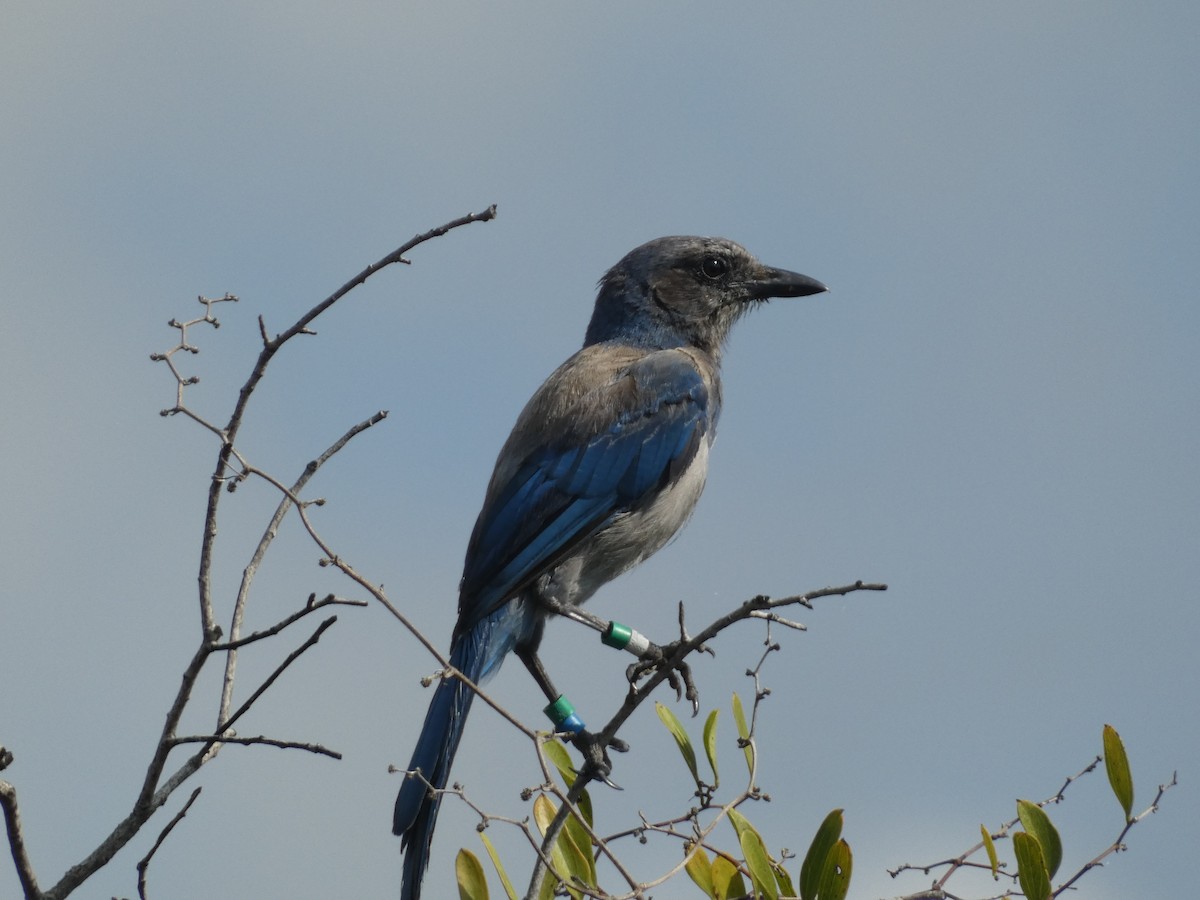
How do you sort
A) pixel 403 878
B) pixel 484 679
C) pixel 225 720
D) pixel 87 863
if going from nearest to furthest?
pixel 87 863 < pixel 225 720 < pixel 403 878 < pixel 484 679

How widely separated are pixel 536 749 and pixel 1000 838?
148cm

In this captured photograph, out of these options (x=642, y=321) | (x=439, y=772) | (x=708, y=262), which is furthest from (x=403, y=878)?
(x=708, y=262)

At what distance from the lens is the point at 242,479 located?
4504 millimetres

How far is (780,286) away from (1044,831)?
4462 millimetres

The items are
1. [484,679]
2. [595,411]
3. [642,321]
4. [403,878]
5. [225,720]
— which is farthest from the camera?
[642,321]

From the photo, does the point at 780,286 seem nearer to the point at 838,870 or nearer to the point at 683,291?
the point at 683,291

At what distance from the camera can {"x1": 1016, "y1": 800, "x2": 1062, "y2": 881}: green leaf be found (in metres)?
4.15

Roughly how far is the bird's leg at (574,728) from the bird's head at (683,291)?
207 cm

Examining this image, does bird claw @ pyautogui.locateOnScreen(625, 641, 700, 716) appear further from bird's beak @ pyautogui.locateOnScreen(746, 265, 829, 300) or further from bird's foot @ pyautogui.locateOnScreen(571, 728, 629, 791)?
bird's beak @ pyautogui.locateOnScreen(746, 265, 829, 300)

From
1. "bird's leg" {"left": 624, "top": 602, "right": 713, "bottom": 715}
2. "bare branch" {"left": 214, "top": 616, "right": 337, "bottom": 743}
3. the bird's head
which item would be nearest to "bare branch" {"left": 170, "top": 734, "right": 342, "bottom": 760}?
"bare branch" {"left": 214, "top": 616, "right": 337, "bottom": 743}

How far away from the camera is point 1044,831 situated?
164 inches

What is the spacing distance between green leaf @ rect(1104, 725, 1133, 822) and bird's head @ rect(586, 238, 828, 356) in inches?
146

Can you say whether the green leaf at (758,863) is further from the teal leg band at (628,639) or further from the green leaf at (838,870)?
the teal leg band at (628,639)

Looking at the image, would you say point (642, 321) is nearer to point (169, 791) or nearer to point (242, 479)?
point (242, 479)
